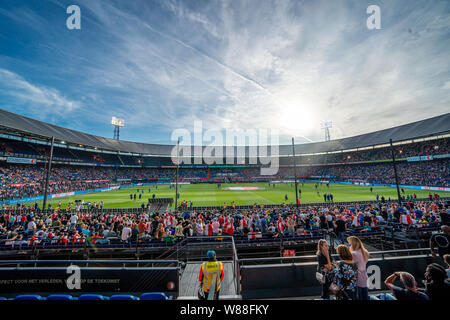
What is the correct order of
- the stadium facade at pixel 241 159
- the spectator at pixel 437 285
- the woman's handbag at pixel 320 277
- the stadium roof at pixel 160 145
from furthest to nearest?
the stadium facade at pixel 241 159 < the stadium roof at pixel 160 145 < the woman's handbag at pixel 320 277 < the spectator at pixel 437 285

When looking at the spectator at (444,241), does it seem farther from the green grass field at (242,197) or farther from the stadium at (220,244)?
the green grass field at (242,197)

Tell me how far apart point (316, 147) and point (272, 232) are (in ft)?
270

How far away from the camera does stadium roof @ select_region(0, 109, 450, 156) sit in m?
37.2

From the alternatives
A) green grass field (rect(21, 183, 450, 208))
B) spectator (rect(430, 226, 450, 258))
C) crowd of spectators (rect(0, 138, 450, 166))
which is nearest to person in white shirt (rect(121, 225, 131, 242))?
spectator (rect(430, 226, 450, 258))

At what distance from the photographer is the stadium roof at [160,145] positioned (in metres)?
37.2

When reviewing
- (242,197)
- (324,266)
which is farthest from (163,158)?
(324,266)

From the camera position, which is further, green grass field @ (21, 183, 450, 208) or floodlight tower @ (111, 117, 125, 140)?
floodlight tower @ (111, 117, 125, 140)

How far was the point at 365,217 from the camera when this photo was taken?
40.9 feet

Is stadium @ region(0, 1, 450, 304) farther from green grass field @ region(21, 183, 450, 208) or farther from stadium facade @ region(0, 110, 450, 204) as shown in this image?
green grass field @ region(21, 183, 450, 208)

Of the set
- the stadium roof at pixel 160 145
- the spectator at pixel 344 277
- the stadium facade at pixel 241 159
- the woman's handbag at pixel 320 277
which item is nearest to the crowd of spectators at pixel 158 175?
the stadium facade at pixel 241 159

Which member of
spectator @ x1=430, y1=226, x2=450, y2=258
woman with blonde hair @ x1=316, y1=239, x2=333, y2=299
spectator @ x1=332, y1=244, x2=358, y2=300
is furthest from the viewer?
spectator @ x1=430, y1=226, x2=450, y2=258

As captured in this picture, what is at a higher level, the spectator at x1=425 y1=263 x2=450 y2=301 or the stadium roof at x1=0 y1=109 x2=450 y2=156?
the stadium roof at x1=0 y1=109 x2=450 y2=156
